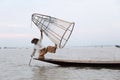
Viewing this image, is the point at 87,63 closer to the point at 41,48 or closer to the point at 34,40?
the point at 41,48

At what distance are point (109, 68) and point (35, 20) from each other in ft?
18.3

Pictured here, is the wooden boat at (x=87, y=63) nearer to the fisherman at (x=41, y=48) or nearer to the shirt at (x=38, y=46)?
the fisherman at (x=41, y=48)

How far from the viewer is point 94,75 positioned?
17.4 metres

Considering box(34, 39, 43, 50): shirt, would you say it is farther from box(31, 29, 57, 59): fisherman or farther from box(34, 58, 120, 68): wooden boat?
box(34, 58, 120, 68): wooden boat

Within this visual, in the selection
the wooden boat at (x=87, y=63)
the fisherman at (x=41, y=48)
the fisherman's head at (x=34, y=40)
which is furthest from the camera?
the fisherman's head at (x=34, y=40)

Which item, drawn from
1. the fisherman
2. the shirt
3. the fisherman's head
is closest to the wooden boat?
the fisherman

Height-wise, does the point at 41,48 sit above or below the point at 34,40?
below

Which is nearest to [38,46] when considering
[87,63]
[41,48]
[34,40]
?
[41,48]

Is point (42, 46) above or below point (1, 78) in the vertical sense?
above

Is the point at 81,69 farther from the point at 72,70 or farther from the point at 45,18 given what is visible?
the point at 45,18

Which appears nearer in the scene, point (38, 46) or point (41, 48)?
point (41, 48)

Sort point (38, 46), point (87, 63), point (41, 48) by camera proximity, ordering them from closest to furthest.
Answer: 1. point (87, 63)
2. point (41, 48)
3. point (38, 46)

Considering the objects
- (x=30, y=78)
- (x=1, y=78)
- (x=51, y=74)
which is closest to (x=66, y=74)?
(x=51, y=74)

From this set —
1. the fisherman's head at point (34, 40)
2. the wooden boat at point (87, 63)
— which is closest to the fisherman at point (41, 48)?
the fisherman's head at point (34, 40)
